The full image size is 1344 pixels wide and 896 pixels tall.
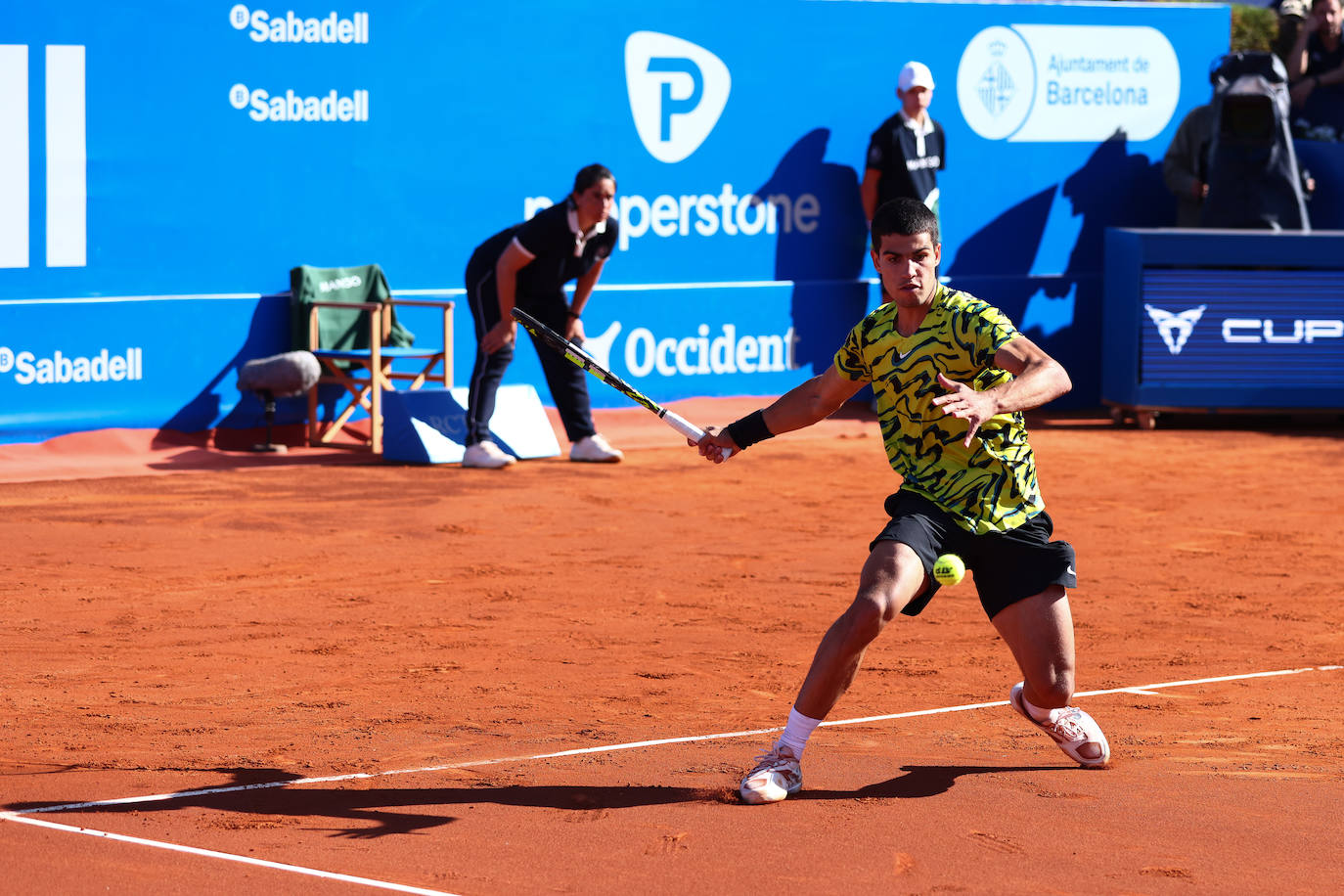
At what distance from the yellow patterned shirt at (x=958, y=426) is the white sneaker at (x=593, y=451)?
25.0 ft

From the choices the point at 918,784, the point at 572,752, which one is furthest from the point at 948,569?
the point at 572,752

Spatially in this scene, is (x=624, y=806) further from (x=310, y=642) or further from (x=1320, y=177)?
(x=1320, y=177)

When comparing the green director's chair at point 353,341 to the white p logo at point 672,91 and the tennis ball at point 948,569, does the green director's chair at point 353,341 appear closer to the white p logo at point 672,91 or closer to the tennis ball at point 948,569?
the white p logo at point 672,91

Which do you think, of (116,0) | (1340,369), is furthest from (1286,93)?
(116,0)

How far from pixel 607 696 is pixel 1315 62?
43.1 ft

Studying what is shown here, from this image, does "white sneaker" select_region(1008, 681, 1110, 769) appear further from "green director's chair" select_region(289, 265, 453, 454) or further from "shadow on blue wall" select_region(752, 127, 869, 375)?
"shadow on blue wall" select_region(752, 127, 869, 375)

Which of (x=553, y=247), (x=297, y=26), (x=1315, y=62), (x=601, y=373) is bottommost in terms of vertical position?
(x=601, y=373)

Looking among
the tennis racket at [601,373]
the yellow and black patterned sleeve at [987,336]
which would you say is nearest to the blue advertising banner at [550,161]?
the tennis racket at [601,373]

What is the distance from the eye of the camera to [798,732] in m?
5.35

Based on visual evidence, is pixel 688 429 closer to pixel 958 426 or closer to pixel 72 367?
pixel 958 426

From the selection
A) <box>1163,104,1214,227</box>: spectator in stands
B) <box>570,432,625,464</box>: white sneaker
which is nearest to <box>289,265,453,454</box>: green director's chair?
<box>570,432,625,464</box>: white sneaker

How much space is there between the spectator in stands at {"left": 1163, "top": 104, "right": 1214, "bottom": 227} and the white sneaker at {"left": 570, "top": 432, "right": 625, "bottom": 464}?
6.61m

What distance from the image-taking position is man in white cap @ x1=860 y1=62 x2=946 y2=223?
15.4 meters

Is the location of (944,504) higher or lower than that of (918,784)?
higher
